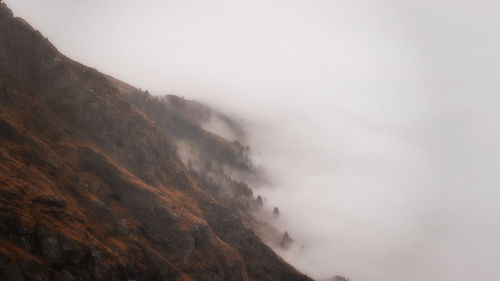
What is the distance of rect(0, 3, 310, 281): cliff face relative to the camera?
8944cm

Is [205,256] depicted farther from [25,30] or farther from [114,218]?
[25,30]

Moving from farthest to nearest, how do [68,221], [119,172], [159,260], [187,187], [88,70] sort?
[187,187]
[88,70]
[119,172]
[159,260]
[68,221]

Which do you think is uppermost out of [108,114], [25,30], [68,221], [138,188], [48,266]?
[25,30]

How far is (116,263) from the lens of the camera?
10562 centimetres

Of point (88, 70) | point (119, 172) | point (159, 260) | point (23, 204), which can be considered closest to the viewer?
point (23, 204)

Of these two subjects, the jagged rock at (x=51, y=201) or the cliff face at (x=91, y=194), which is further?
the jagged rock at (x=51, y=201)

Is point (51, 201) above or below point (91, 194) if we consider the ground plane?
below

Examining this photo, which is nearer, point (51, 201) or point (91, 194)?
point (51, 201)

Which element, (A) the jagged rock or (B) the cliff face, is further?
(A) the jagged rock

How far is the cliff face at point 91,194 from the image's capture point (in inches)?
3521

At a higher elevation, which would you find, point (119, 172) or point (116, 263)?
point (119, 172)

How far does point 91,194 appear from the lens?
126 meters

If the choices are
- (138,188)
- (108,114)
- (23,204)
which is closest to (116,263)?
(23,204)

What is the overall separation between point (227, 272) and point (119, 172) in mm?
59912
